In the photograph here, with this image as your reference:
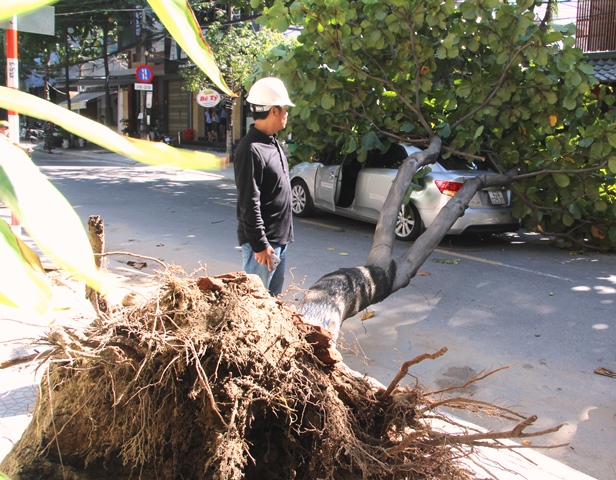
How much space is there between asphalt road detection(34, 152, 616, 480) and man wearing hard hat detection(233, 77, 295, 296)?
16.2 inches

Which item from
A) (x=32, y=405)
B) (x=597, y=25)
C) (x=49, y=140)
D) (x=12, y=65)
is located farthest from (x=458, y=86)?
(x=49, y=140)

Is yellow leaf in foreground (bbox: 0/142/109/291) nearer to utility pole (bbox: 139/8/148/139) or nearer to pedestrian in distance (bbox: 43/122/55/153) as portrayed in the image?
utility pole (bbox: 139/8/148/139)

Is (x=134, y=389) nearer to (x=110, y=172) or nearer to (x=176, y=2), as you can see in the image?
(x=176, y=2)

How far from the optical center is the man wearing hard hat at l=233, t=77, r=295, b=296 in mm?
3945

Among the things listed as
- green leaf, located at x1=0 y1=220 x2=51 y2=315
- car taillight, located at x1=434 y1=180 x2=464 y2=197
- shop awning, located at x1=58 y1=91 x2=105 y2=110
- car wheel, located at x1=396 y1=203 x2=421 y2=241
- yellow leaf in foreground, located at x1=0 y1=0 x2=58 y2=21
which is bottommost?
car wheel, located at x1=396 y1=203 x2=421 y2=241

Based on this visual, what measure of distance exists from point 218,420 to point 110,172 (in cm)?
1892

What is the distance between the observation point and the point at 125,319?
2.12 m

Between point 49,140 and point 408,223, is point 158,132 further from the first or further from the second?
point 408,223

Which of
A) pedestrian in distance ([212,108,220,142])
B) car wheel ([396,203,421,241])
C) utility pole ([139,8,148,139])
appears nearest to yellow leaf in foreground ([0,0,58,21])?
car wheel ([396,203,421,241])

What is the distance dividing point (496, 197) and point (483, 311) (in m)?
3.44

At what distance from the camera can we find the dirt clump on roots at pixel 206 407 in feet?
6.63

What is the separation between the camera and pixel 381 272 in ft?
13.2

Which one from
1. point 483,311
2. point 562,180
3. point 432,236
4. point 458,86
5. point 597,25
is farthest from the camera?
point 597,25

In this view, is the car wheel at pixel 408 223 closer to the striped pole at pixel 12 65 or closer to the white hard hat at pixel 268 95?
the striped pole at pixel 12 65
